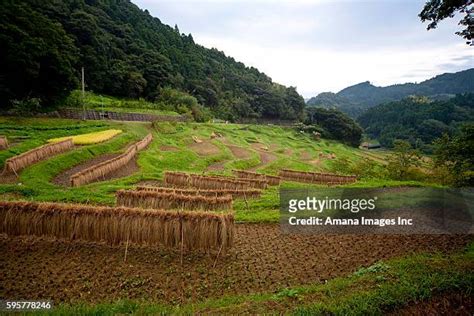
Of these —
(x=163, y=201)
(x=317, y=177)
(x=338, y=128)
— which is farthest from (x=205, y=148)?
(x=338, y=128)

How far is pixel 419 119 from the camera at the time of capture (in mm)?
110000

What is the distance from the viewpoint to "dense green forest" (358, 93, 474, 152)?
97.2 meters

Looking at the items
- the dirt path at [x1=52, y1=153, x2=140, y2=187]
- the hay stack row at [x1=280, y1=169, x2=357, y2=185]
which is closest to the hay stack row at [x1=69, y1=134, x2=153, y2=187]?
the dirt path at [x1=52, y1=153, x2=140, y2=187]

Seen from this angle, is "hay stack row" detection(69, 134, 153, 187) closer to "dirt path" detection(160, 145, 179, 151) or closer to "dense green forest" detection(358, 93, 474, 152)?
"dirt path" detection(160, 145, 179, 151)

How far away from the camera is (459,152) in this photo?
11906 mm

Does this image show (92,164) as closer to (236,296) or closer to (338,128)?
(236,296)

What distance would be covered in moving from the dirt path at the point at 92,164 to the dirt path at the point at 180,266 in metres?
11.6

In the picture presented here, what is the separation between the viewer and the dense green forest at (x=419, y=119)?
3826 inches

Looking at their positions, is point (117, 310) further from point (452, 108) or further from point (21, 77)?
point (452, 108)

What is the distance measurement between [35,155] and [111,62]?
55206 millimetres

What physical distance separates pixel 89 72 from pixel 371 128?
11272cm

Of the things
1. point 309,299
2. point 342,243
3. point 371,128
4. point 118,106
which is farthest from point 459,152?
point 371,128

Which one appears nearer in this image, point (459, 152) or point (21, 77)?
point (459, 152)

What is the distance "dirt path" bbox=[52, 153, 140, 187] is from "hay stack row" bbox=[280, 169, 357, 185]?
14.8 metres
